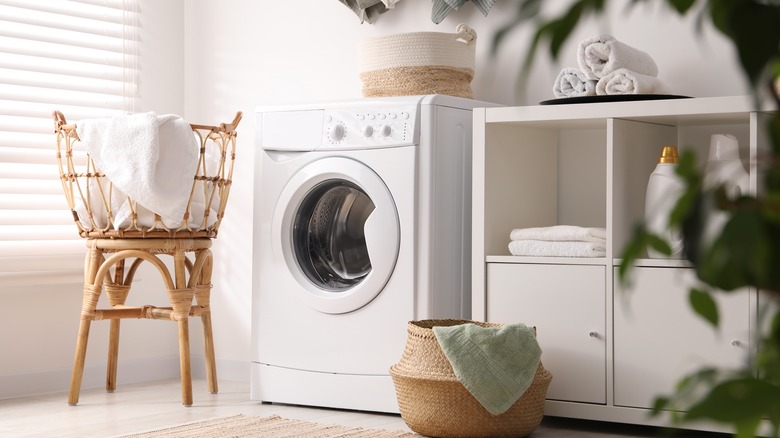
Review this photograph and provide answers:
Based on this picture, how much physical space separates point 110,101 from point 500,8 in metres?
1.37

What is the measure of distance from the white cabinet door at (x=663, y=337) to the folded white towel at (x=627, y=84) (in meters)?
0.45

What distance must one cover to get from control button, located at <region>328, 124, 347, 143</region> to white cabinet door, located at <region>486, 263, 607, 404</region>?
0.56m

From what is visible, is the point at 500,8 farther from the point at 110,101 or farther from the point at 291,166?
the point at 110,101

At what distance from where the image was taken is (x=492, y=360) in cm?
224

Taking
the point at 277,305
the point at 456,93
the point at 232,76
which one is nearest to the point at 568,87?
the point at 456,93

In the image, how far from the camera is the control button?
8.89ft

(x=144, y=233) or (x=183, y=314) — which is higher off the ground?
(x=144, y=233)

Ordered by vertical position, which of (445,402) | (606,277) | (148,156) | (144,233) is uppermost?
(148,156)

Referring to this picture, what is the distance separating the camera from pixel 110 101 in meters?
3.34

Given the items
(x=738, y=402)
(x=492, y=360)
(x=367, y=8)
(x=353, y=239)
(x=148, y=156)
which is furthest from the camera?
(x=367, y=8)

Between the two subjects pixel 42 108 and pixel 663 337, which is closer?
pixel 663 337

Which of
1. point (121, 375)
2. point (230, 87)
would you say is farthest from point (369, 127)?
point (121, 375)

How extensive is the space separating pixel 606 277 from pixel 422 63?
2.80 feet

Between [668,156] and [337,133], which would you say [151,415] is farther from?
[668,156]
